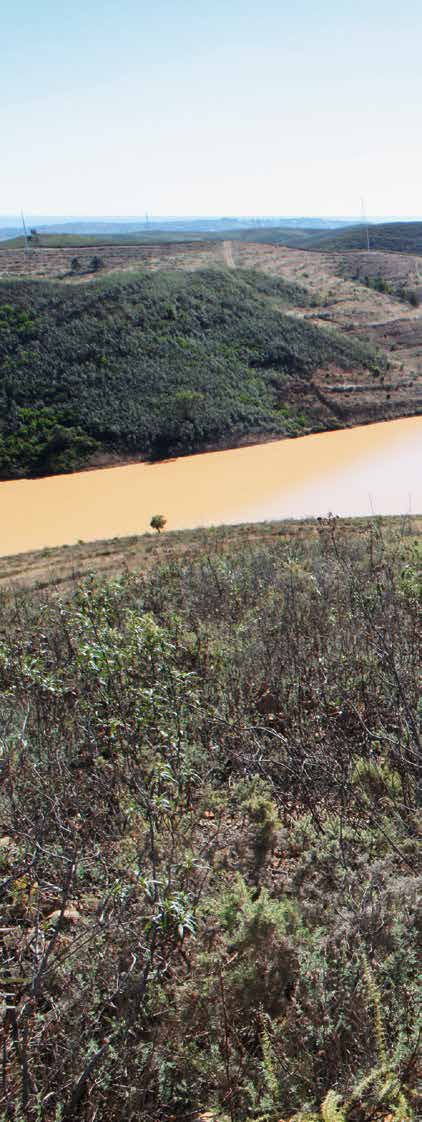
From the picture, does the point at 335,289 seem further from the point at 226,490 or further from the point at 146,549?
the point at 146,549

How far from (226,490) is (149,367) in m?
11.8

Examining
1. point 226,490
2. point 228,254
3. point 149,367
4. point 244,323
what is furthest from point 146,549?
point 228,254

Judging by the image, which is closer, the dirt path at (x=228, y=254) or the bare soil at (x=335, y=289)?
the bare soil at (x=335, y=289)

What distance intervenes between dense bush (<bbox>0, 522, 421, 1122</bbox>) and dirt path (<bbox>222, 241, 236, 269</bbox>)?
49.1m

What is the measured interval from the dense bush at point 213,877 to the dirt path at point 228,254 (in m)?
49.1

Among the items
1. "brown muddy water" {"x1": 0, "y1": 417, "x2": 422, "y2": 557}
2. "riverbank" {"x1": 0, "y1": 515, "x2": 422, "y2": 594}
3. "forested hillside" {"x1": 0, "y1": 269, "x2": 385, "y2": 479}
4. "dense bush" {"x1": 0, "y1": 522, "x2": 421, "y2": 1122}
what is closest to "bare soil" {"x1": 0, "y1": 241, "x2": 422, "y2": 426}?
"forested hillside" {"x1": 0, "y1": 269, "x2": 385, "y2": 479}

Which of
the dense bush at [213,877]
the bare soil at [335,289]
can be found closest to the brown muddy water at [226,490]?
the bare soil at [335,289]

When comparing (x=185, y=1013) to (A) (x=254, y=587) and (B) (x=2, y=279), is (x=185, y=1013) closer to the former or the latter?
(A) (x=254, y=587)

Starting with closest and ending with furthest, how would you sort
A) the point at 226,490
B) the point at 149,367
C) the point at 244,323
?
1. the point at 226,490
2. the point at 149,367
3. the point at 244,323

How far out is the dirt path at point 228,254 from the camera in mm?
51287

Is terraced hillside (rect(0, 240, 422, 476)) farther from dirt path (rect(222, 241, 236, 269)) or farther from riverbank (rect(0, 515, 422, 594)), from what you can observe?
riverbank (rect(0, 515, 422, 594))

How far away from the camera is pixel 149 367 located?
35.9 metres

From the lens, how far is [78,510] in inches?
1006

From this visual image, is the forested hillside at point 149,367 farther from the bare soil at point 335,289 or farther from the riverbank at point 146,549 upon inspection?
the riverbank at point 146,549
